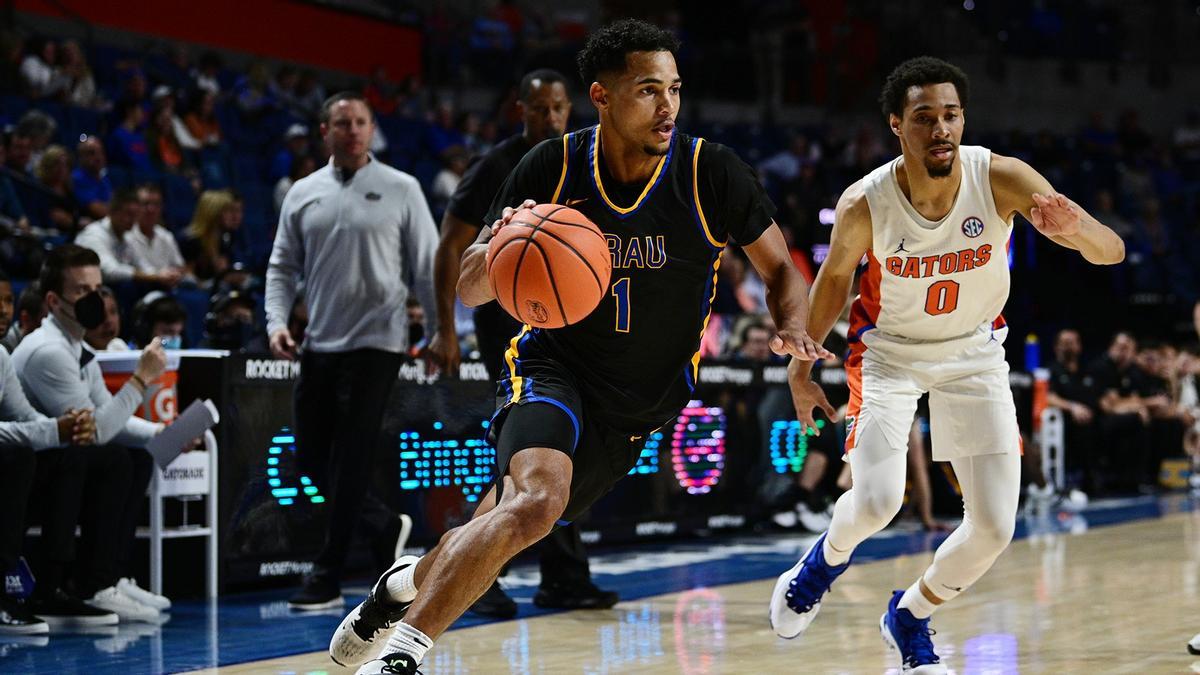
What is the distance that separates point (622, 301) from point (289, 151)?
9807mm

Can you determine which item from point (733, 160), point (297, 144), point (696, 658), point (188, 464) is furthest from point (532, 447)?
point (297, 144)

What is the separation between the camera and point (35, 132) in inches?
430

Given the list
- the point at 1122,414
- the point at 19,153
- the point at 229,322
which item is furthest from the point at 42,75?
the point at 1122,414

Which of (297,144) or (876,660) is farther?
(297,144)

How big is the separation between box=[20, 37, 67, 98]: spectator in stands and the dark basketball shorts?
9.99 meters

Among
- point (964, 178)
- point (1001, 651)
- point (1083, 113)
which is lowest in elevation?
point (1001, 651)

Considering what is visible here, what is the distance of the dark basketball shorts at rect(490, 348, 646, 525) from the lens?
4.22 m

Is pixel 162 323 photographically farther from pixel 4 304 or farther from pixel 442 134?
pixel 442 134

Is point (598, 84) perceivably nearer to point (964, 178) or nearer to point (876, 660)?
point (964, 178)

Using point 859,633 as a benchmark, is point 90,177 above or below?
above

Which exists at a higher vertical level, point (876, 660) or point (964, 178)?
point (964, 178)

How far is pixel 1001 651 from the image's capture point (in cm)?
586

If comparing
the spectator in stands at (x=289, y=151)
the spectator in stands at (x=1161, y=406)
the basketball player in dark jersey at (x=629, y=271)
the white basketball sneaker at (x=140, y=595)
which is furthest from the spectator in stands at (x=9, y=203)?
the spectator in stands at (x=1161, y=406)

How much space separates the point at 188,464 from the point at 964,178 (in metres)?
4.05
